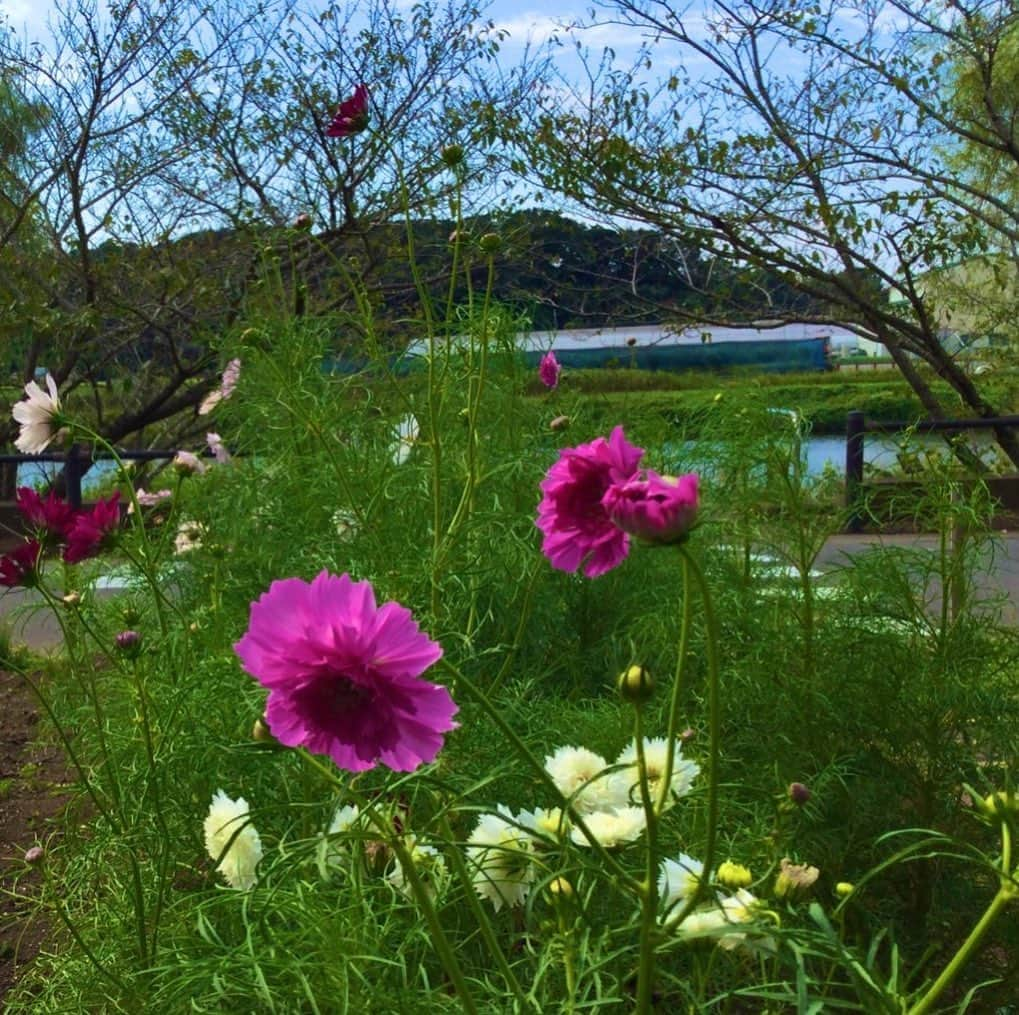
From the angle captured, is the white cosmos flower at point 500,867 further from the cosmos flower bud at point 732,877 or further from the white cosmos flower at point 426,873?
the cosmos flower bud at point 732,877

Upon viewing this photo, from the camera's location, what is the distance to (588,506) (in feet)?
2.58

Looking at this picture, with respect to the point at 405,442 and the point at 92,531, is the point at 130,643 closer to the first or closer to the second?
the point at 92,531

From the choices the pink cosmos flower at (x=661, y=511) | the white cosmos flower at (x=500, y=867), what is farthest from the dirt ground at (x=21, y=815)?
the pink cosmos flower at (x=661, y=511)

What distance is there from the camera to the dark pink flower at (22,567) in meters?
1.38

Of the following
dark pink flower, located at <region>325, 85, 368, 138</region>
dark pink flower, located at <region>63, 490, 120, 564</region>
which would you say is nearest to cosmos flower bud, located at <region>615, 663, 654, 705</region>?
dark pink flower, located at <region>63, 490, 120, 564</region>

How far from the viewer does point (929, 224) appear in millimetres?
4410

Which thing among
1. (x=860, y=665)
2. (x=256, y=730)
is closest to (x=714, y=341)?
(x=860, y=665)

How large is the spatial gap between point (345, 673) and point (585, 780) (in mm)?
364

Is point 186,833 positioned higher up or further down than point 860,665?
further down

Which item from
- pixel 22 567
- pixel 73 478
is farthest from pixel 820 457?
pixel 73 478

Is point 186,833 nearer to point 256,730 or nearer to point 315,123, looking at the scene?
point 256,730

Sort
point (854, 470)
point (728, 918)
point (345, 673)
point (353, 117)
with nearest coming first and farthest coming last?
point (345, 673), point (728, 918), point (353, 117), point (854, 470)

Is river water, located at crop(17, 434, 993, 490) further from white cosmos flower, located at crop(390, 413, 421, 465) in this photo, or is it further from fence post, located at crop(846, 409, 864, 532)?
white cosmos flower, located at crop(390, 413, 421, 465)

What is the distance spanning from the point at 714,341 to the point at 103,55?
332cm
